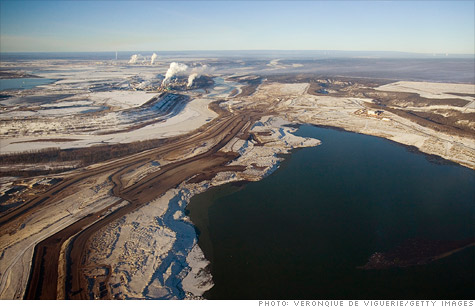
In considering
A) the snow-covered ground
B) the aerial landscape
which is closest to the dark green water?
the aerial landscape

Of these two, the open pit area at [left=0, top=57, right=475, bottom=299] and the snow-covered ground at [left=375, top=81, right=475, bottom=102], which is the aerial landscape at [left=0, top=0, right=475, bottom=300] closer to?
the open pit area at [left=0, top=57, right=475, bottom=299]

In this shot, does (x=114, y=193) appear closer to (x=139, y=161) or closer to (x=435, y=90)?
(x=139, y=161)

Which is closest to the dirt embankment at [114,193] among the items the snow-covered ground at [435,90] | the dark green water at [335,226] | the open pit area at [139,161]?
the open pit area at [139,161]

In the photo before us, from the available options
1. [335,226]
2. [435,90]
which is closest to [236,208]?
[335,226]

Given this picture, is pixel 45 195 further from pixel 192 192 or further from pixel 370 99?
pixel 370 99

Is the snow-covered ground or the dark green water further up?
the snow-covered ground

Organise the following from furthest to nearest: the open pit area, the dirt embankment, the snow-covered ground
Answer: the snow-covered ground, the open pit area, the dirt embankment
